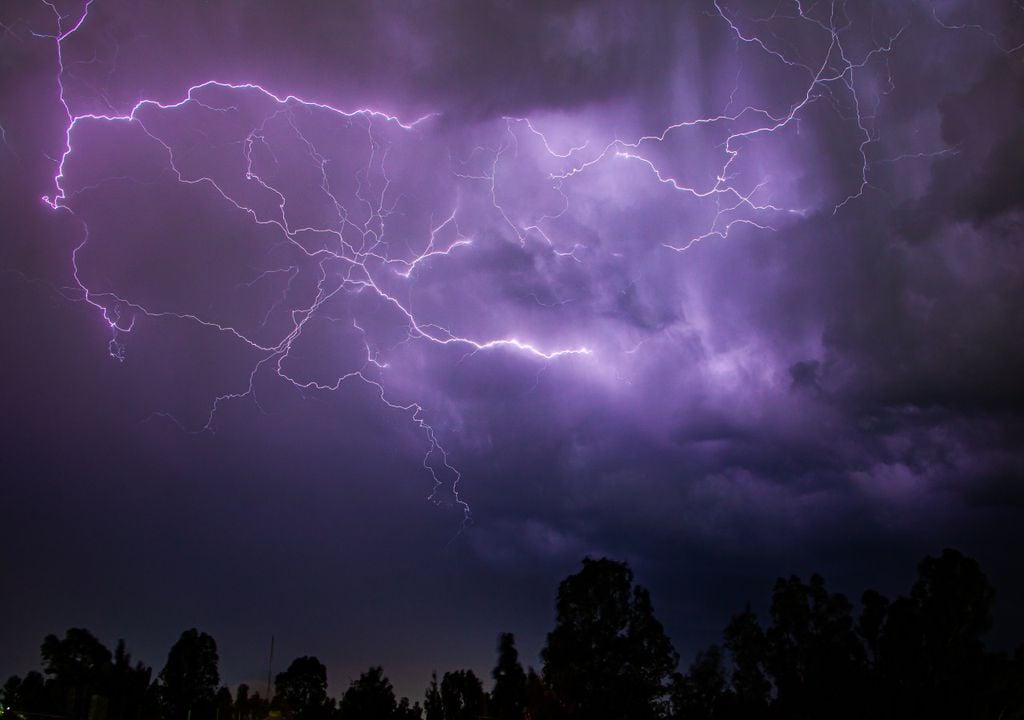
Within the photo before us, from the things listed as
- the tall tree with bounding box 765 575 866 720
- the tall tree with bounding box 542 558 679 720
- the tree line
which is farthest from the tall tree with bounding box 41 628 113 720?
the tall tree with bounding box 765 575 866 720

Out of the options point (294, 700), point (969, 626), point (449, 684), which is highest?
point (294, 700)

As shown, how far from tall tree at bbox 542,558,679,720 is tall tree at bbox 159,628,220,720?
26177mm

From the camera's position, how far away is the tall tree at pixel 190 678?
42062mm

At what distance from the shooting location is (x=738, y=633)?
34.1m

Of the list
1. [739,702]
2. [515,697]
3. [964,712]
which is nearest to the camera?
[964,712]

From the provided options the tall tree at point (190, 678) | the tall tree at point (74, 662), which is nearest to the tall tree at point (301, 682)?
the tall tree at point (190, 678)

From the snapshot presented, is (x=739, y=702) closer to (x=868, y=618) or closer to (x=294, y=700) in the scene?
(x=868, y=618)

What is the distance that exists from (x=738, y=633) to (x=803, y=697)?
988cm

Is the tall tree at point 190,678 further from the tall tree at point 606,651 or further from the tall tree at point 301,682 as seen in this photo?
the tall tree at point 606,651

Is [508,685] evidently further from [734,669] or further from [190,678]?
[190,678]

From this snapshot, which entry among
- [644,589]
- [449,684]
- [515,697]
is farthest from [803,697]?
[449,684]

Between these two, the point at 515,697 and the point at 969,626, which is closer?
the point at 969,626

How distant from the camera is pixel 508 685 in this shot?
3453 cm

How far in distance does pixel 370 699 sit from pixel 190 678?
1888cm
